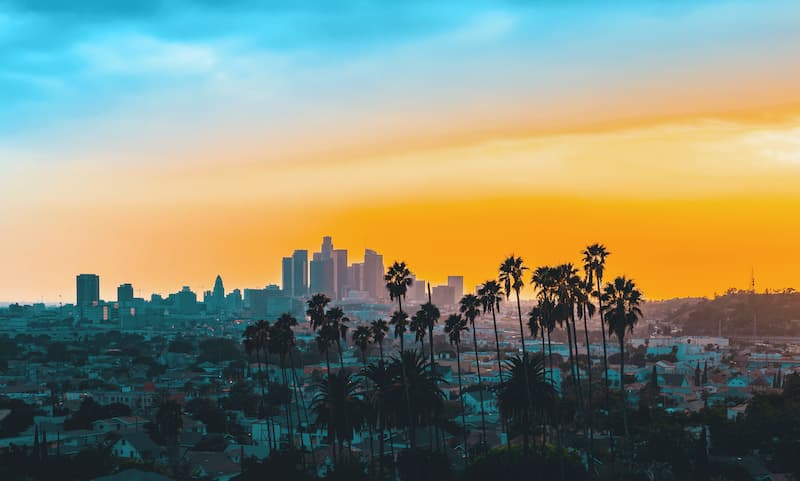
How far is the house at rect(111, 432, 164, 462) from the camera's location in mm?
86000

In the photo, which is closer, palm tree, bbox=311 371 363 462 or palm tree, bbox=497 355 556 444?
palm tree, bbox=497 355 556 444

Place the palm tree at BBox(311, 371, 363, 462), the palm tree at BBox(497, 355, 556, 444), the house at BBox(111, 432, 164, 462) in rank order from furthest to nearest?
1. the house at BBox(111, 432, 164, 462)
2. the palm tree at BBox(311, 371, 363, 462)
3. the palm tree at BBox(497, 355, 556, 444)

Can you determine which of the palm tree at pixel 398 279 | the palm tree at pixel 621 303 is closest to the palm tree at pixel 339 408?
the palm tree at pixel 398 279

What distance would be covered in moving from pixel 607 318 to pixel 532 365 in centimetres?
833

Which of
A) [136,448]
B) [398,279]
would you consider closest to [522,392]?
[398,279]

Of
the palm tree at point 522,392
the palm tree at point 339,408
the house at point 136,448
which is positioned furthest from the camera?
the house at point 136,448

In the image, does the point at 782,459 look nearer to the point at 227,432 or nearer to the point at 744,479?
the point at 744,479

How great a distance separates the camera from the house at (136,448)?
8600 centimetres

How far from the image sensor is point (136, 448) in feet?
284

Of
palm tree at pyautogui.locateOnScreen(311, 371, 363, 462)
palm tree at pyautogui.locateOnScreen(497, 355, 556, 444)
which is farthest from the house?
palm tree at pyautogui.locateOnScreen(497, 355, 556, 444)

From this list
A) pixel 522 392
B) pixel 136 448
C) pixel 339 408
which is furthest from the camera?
pixel 136 448

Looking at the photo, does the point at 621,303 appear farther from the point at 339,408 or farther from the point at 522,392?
the point at 339,408

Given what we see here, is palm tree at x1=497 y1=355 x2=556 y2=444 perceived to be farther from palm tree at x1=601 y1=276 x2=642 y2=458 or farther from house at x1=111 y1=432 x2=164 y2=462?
house at x1=111 y1=432 x2=164 y2=462

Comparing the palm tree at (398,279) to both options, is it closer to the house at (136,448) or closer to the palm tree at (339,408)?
the palm tree at (339,408)
